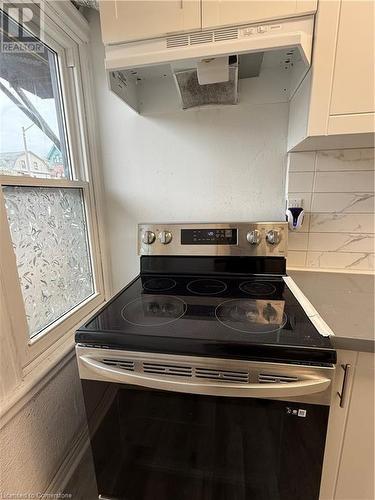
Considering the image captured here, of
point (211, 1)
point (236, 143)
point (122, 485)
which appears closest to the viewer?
point (211, 1)

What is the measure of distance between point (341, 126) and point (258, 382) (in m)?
0.84

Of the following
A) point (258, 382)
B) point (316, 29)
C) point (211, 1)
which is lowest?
point (258, 382)

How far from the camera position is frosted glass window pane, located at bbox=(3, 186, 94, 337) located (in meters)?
1.04

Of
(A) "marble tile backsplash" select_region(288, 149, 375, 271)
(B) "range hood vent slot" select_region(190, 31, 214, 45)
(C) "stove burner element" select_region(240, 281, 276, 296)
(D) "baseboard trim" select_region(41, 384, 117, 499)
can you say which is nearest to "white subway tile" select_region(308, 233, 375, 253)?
(A) "marble tile backsplash" select_region(288, 149, 375, 271)

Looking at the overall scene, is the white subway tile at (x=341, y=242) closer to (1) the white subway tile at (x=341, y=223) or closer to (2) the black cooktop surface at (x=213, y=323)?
(1) the white subway tile at (x=341, y=223)

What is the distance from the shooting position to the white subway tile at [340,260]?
127 centimetres

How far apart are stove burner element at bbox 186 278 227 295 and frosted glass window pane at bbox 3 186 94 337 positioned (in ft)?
2.04

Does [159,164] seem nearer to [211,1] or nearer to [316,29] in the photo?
[211,1]

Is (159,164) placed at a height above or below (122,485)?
above

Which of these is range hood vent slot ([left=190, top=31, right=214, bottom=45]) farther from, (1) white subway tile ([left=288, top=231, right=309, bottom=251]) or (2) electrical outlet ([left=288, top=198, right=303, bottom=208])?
(1) white subway tile ([left=288, top=231, right=309, bottom=251])

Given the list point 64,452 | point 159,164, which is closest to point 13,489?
point 64,452

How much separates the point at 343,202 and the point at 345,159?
7.6 inches

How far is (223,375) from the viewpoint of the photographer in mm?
754

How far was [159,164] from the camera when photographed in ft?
4.67
